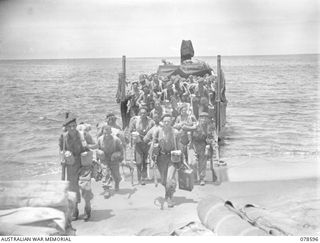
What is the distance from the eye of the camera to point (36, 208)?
4.87 meters

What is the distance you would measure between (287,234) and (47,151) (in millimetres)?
7488

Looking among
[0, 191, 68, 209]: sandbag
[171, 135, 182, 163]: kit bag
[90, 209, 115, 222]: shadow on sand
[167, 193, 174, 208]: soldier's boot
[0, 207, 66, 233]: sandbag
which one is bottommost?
[90, 209, 115, 222]: shadow on sand

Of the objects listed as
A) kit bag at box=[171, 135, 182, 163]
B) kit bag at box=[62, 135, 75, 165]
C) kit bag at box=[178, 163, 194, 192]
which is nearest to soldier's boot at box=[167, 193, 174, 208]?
kit bag at box=[178, 163, 194, 192]

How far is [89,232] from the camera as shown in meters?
5.21

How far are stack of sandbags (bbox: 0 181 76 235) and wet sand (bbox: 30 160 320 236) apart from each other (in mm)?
450

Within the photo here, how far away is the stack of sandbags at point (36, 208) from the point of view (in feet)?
15.8

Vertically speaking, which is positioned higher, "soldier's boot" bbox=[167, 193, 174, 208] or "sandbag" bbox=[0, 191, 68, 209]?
"sandbag" bbox=[0, 191, 68, 209]

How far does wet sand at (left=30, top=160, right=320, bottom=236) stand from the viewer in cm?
529

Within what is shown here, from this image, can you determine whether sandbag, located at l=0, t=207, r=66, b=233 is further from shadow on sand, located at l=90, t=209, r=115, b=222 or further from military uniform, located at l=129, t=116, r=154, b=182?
military uniform, located at l=129, t=116, r=154, b=182

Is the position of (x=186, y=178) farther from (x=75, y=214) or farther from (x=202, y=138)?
(x=75, y=214)

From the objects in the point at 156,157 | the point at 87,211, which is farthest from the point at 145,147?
the point at 87,211

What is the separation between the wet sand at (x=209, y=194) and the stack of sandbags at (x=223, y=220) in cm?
32

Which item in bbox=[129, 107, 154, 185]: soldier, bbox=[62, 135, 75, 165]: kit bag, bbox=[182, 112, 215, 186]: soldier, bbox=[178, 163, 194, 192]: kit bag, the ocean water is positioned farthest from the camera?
the ocean water

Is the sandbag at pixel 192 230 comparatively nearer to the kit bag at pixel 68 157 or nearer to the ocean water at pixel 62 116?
the kit bag at pixel 68 157
